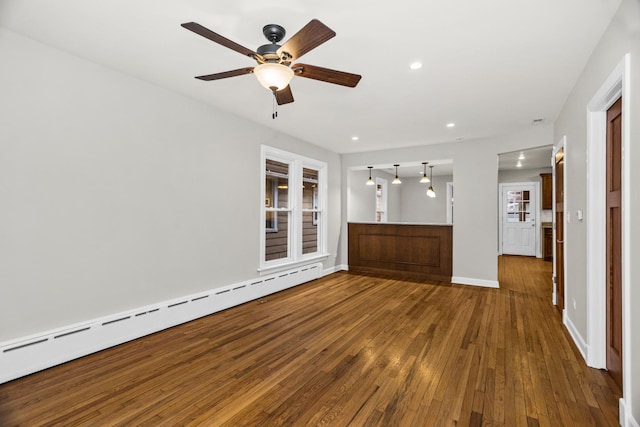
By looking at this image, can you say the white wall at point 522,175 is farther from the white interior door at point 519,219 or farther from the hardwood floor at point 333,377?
the hardwood floor at point 333,377

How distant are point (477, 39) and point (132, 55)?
2.89 metres

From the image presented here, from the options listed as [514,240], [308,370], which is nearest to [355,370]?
[308,370]

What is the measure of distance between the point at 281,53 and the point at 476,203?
471cm

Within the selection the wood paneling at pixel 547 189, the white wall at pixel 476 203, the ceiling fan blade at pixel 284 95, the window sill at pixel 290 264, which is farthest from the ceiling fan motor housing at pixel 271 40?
the wood paneling at pixel 547 189

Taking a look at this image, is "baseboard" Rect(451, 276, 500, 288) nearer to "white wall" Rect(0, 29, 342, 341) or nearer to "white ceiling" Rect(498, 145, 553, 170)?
"white ceiling" Rect(498, 145, 553, 170)

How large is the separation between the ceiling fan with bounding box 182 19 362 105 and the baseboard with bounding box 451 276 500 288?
4.57m

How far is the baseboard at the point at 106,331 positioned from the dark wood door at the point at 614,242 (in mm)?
3860

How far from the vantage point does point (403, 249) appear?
6.26 metres

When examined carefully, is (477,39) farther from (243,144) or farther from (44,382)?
(44,382)

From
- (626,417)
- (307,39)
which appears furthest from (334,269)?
(307,39)

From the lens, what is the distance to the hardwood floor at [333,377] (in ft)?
6.27

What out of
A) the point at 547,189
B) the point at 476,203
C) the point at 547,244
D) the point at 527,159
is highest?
the point at 527,159

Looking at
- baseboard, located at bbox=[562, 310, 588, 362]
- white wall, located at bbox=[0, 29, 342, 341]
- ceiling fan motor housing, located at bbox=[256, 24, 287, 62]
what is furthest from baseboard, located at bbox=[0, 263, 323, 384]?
baseboard, located at bbox=[562, 310, 588, 362]

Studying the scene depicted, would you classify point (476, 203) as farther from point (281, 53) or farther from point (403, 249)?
point (281, 53)
